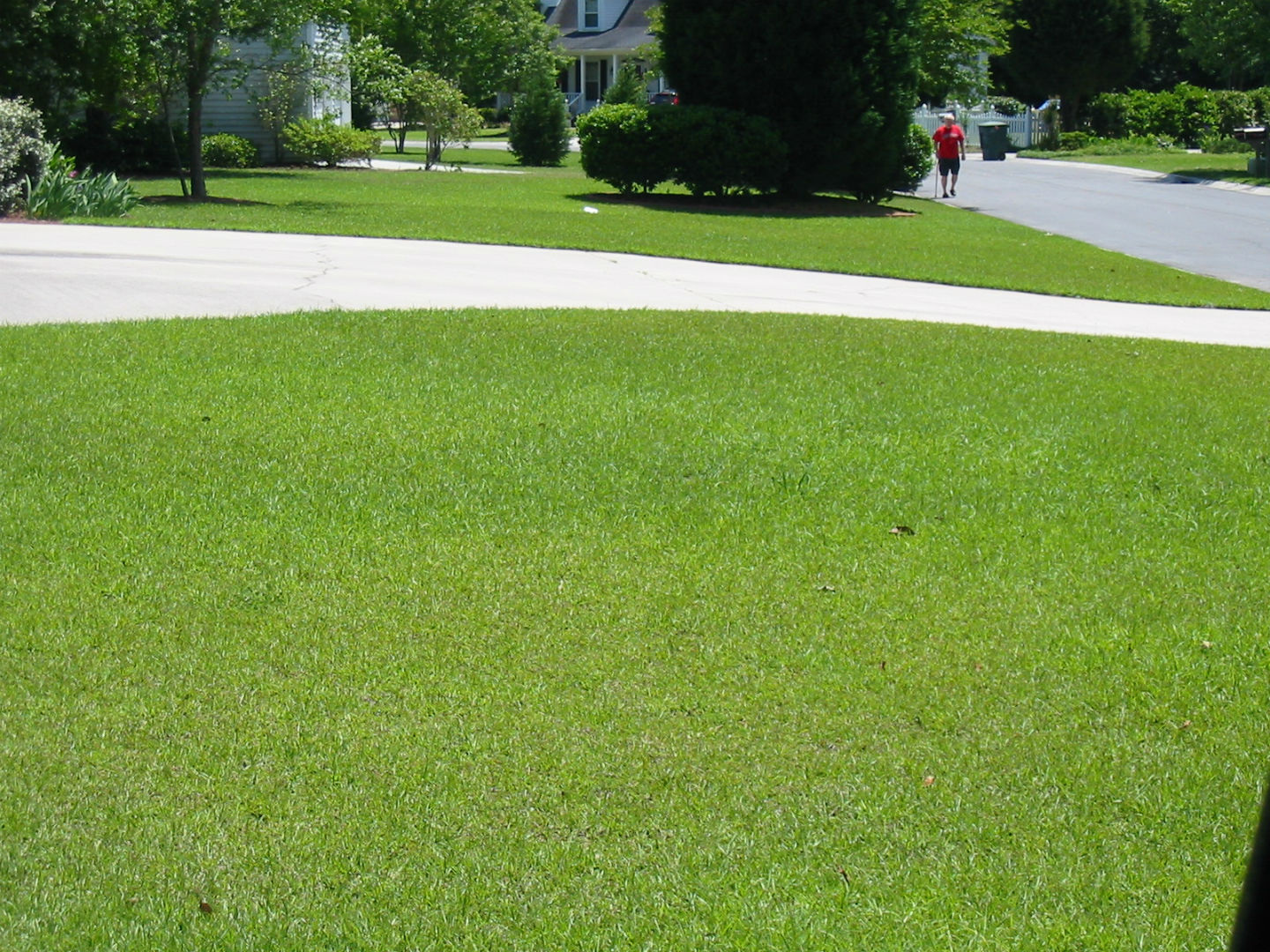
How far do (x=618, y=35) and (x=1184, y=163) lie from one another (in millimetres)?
29071

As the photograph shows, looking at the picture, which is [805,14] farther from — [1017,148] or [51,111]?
[1017,148]

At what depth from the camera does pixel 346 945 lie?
3203mm

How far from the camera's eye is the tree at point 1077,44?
173ft

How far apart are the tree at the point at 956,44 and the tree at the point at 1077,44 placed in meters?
25.2

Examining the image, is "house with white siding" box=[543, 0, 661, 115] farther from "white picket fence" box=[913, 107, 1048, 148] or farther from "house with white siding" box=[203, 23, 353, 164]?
"house with white siding" box=[203, 23, 353, 164]

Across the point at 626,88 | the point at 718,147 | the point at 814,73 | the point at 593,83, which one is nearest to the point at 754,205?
the point at 718,147

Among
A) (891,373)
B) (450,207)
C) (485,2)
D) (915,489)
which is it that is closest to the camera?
(915,489)

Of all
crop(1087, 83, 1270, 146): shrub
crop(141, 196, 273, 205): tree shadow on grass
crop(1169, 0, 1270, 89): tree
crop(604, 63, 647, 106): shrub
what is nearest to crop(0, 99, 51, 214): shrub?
crop(141, 196, 273, 205): tree shadow on grass

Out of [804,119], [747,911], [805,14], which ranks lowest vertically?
[747,911]

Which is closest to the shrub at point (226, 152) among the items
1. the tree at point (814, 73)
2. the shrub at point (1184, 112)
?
the tree at point (814, 73)

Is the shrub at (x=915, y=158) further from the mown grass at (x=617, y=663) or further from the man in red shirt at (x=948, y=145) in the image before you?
the mown grass at (x=617, y=663)

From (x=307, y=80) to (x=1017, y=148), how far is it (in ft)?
121

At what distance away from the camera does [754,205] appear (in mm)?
25141

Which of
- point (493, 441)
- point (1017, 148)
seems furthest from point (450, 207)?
point (1017, 148)
